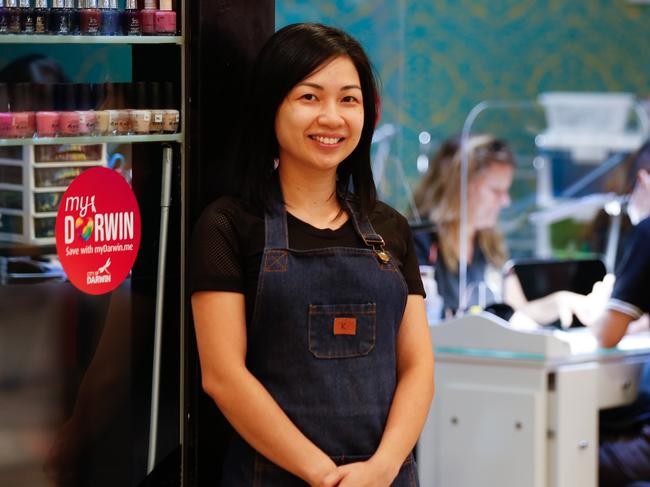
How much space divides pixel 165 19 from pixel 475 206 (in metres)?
2.15

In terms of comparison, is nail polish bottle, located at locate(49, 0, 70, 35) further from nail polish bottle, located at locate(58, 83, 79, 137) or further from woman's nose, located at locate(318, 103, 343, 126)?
woman's nose, located at locate(318, 103, 343, 126)

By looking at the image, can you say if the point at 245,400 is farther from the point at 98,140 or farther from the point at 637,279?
the point at 637,279

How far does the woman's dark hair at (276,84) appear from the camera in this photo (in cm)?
158

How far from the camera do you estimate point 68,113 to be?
152cm

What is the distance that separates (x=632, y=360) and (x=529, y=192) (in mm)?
836

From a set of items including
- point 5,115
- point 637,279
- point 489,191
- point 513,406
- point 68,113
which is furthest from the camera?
point 489,191

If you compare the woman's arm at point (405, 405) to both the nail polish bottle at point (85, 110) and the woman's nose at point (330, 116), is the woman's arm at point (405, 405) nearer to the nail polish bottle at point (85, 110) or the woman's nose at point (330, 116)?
the woman's nose at point (330, 116)

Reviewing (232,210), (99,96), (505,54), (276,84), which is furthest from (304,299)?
(505,54)

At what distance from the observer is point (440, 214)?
362cm

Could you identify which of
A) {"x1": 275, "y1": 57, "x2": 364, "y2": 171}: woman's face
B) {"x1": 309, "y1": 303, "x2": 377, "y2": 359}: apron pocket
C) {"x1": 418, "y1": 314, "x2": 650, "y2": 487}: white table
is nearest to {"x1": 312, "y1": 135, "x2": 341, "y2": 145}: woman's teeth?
Result: {"x1": 275, "y1": 57, "x2": 364, "y2": 171}: woman's face

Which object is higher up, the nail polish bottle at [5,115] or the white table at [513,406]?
the nail polish bottle at [5,115]

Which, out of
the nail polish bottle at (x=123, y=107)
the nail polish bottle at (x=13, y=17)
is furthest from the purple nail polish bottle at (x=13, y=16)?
the nail polish bottle at (x=123, y=107)

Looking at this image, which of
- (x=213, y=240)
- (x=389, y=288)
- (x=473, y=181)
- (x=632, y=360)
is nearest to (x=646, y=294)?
(x=632, y=360)

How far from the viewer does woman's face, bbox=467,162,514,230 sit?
3.63m
